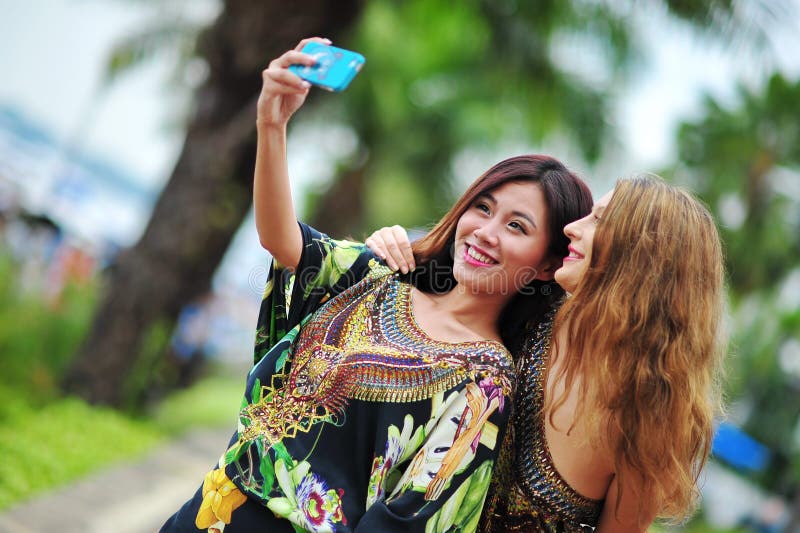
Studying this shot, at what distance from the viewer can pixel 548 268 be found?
264 cm

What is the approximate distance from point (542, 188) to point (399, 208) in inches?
563

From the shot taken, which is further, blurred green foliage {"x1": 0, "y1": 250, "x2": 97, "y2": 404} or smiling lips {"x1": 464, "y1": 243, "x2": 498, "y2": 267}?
blurred green foliage {"x1": 0, "y1": 250, "x2": 97, "y2": 404}

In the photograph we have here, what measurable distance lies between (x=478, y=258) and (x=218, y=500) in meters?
1.00

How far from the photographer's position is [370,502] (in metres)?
2.25

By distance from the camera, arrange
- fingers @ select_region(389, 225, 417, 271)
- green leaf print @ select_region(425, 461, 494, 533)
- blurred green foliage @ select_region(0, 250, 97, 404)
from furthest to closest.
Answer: blurred green foliage @ select_region(0, 250, 97, 404), fingers @ select_region(389, 225, 417, 271), green leaf print @ select_region(425, 461, 494, 533)

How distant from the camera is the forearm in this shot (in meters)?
2.44

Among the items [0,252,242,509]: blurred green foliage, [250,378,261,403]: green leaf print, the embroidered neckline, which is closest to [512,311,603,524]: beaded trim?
the embroidered neckline

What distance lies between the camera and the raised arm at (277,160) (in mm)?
2342

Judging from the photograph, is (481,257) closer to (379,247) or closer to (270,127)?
(379,247)

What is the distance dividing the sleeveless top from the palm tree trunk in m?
4.94

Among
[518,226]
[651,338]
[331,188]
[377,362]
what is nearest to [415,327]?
[377,362]

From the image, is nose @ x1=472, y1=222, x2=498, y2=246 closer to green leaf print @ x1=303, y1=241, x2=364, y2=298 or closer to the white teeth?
the white teeth

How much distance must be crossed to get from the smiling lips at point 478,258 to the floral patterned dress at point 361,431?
238mm

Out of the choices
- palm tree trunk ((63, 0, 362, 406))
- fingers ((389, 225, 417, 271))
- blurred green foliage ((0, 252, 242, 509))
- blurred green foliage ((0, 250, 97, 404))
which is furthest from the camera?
palm tree trunk ((63, 0, 362, 406))
